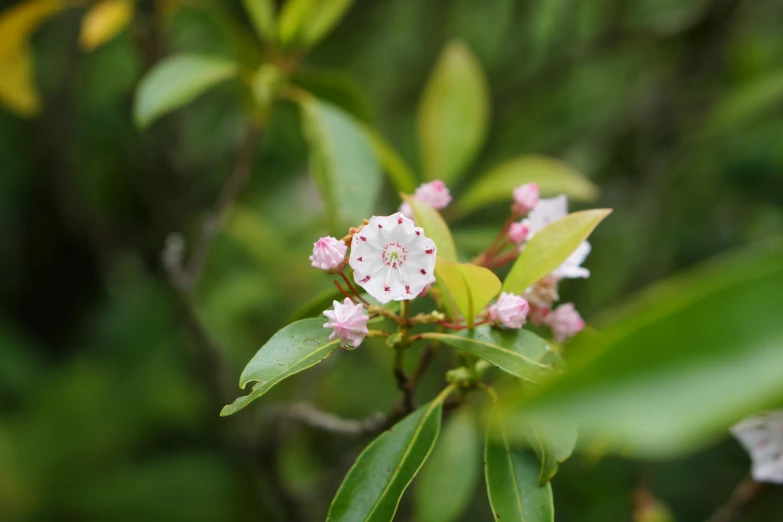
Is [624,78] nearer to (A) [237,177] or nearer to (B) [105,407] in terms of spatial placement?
(A) [237,177]

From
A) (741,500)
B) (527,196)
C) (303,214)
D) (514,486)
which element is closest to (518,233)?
(527,196)

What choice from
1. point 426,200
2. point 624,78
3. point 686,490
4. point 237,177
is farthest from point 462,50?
point 686,490

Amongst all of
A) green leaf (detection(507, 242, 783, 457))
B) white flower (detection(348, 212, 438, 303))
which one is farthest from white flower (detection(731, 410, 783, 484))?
green leaf (detection(507, 242, 783, 457))

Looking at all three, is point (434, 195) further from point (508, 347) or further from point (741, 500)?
point (741, 500)

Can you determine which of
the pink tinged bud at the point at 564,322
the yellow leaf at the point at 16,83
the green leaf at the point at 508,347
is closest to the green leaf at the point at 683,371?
Result: the green leaf at the point at 508,347

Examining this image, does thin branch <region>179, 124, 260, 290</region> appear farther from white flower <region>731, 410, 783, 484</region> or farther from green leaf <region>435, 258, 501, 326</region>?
white flower <region>731, 410, 783, 484</region>

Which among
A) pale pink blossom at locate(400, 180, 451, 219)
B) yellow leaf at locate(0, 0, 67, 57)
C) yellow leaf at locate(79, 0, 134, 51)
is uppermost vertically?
yellow leaf at locate(0, 0, 67, 57)
